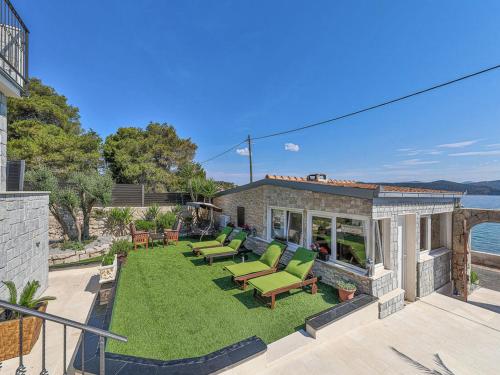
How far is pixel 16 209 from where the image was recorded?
A: 19.2ft

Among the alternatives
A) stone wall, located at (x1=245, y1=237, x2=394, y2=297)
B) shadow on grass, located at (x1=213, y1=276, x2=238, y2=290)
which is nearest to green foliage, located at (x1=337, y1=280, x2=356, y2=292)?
stone wall, located at (x1=245, y1=237, x2=394, y2=297)

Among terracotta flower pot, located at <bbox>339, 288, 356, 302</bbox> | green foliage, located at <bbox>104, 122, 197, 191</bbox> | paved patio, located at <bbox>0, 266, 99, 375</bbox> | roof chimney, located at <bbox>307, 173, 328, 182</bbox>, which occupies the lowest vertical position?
paved patio, located at <bbox>0, 266, 99, 375</bbox>

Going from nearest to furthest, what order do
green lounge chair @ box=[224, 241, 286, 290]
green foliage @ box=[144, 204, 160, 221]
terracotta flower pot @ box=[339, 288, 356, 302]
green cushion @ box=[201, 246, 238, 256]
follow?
terracotta flower pot @ box=[339, 288, 356, 302] → green lounge chair @ box=[224, 241, 286, 290] → green cushion @ box=[201, 246, 238, 256] → green foliage @ box=[144, 204, 160, 221]

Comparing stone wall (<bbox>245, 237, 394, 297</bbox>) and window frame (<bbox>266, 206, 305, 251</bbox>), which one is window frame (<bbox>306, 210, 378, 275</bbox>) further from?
window frame (<bbox>266, 206, 305, 251</bbox>)

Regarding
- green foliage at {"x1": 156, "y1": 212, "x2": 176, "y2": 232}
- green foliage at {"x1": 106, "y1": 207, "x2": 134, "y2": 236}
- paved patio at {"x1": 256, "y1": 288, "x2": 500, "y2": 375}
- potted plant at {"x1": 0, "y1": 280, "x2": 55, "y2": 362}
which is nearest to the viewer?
potted plant at {"x1": 0, "y1": 280, "x2": 55, "y2": 362}

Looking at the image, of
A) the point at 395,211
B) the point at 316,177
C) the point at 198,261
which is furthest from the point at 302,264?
the point at 198,261

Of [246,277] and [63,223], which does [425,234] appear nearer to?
[246,277]

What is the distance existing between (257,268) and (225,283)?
3.98 ft

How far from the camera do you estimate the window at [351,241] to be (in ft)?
22.2

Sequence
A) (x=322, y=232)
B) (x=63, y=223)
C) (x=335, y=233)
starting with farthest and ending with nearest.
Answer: (x=63, y=223) < (x=322, y=232) < (x=335, y=233)

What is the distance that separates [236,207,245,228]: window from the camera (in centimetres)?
1295

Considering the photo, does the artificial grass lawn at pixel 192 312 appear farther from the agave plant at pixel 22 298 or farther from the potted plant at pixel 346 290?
the agave plant at pixel 22 298

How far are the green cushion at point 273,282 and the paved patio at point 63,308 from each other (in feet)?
14.1

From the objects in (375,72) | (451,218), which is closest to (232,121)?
(375,72)
